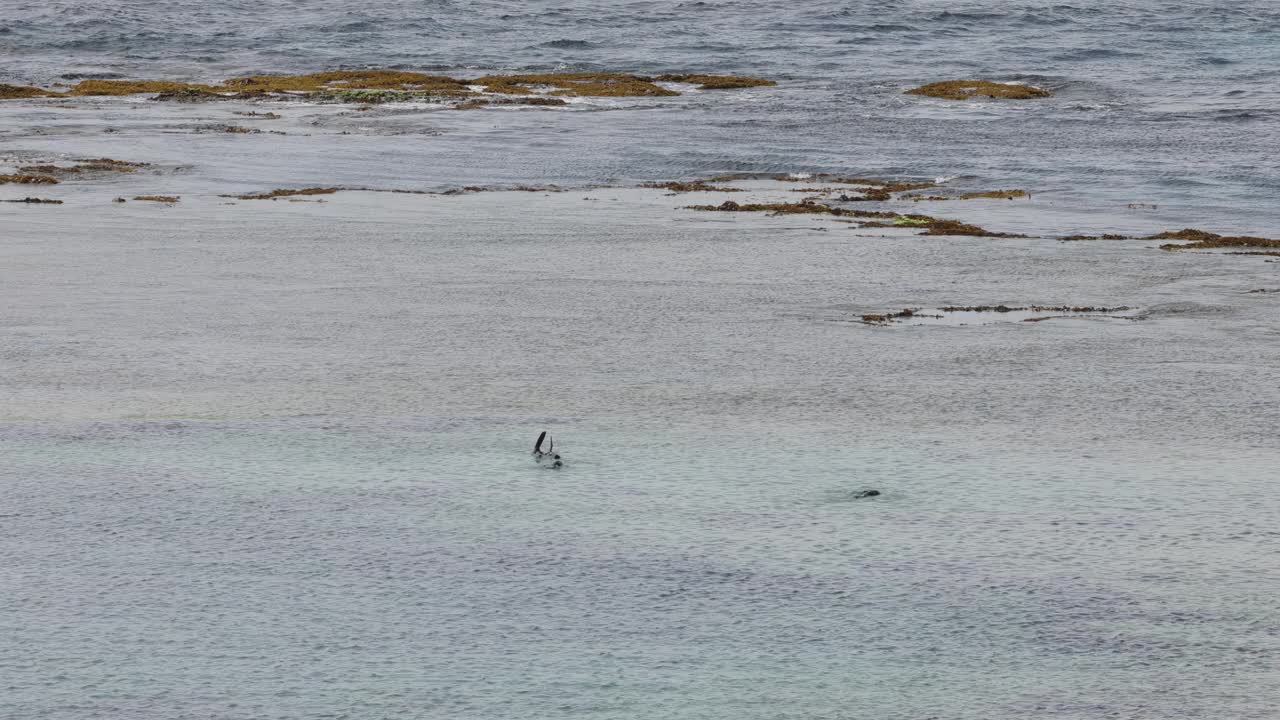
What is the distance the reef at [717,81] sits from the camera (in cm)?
4525

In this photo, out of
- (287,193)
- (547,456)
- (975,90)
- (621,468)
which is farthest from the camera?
(975,90)

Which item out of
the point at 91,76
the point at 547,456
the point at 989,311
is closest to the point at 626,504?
the point at 547,456

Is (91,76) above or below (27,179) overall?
above

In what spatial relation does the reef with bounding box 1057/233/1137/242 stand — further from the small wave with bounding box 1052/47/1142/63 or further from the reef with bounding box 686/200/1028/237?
the small wave with bounding box 1052/47/1142/63

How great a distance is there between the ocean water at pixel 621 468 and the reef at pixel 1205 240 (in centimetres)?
56

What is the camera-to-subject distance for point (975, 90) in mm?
41062

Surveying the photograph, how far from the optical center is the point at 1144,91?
1583 inches

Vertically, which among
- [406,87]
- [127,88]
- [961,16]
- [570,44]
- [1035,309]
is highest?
[961,16]

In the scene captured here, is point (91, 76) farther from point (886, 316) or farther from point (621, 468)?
point (621, 468)

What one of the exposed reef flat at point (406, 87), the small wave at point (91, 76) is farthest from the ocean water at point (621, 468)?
the small wave at point (91, 76)

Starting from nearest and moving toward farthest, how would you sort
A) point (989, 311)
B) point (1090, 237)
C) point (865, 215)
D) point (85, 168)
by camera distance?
point (989, 311) → point (1090, 237) → point (865, 215) → point (85, 168)

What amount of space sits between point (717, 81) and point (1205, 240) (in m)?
32.4

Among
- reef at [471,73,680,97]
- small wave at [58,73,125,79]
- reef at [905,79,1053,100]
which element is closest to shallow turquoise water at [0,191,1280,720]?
reef at [905,79,1053,100]

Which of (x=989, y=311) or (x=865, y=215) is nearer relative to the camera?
(x=989, y=311)
